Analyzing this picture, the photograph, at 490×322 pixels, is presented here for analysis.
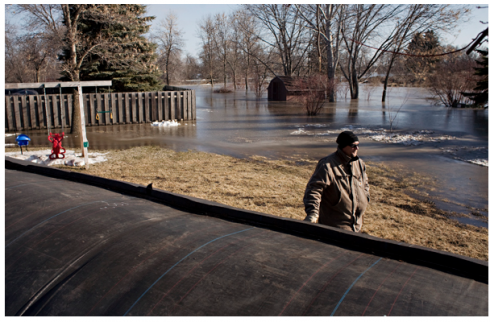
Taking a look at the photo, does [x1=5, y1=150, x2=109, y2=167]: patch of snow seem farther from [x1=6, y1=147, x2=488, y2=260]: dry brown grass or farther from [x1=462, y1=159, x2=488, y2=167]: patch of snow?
[x1=462, y1=159, x2=488, y2=167]: patch of snow

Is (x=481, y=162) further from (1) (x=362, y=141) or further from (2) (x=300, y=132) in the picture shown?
(2) (x=300, y=132)

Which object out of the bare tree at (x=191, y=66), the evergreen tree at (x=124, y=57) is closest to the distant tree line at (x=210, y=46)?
the evergreen tree at (x=124, y=57)

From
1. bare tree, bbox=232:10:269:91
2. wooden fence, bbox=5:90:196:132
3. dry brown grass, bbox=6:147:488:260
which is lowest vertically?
dry brown grass, bbox=6:147:488:260

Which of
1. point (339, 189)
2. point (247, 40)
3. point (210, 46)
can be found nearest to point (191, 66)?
point (210, 46)

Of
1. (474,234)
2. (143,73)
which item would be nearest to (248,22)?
(143,73)

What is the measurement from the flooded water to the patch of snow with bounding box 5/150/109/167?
5.93 ft

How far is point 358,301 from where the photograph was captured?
240 centimetres

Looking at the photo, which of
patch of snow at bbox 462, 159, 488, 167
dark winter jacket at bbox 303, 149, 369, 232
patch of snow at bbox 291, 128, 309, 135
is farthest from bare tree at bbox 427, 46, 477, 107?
dark winter jacket at bbox 303, 149, 369, 232

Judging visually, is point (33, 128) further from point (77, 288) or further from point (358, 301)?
point (358, 301)

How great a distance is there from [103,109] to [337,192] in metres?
15.6

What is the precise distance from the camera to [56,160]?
32.6 ft

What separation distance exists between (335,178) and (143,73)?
773 inches

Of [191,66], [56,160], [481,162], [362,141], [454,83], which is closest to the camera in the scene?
[56,160]

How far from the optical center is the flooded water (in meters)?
9.20
